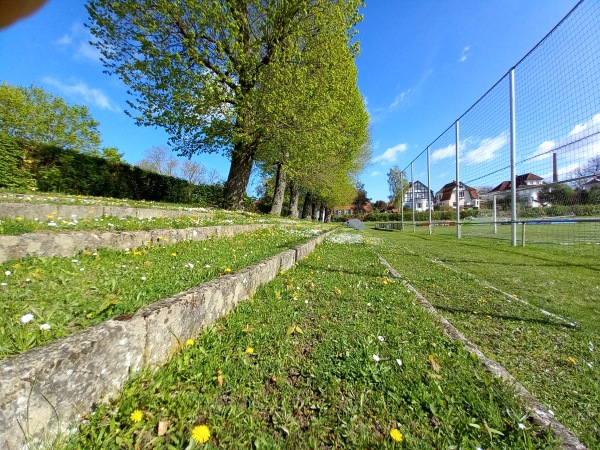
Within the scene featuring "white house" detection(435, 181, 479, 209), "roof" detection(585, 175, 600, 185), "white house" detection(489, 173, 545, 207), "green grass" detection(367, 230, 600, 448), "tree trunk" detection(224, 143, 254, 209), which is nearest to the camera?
"green grass" detection(367, 230, 600, 448)

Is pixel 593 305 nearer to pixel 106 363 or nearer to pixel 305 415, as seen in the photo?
pixel 305 415

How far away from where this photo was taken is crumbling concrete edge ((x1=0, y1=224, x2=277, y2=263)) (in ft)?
7.41

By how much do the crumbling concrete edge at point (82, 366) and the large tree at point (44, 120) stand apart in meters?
26.6

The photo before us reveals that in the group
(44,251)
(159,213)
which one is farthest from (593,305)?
(159,213)

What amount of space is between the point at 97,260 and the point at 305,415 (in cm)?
241

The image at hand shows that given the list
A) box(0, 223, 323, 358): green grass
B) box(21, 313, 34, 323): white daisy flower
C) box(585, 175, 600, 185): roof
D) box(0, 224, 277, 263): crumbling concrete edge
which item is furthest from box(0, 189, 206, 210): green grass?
box(585, 175, 600, 185): roof

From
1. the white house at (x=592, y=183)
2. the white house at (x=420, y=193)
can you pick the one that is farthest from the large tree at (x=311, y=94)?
the white house at (x=420, y=193)

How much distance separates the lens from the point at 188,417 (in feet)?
4.10

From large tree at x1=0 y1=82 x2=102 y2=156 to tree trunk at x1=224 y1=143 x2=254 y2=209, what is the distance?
56.2 ft

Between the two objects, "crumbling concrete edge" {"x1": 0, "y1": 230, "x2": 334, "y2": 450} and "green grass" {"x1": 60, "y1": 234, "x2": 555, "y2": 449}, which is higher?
"crumbling concrete edge" {"x1": 0, "y1": 230, "x2": 334, "y2": 450}

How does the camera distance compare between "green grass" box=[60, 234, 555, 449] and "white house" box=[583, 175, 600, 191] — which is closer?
"green grass" box=[60, 234, 555, 449]

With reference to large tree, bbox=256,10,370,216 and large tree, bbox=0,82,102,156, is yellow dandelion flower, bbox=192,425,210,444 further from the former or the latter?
large tree, bbox=0,82,102,156

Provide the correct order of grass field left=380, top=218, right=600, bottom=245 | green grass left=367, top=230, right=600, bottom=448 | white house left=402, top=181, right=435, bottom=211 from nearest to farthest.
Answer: green grass left=367, top=230, right=600, bottom=448
grass field left=380, top=218, right=600, bottom=245
white house left=402, top=181, right=435, bottom=211

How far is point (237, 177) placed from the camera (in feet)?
40.6
